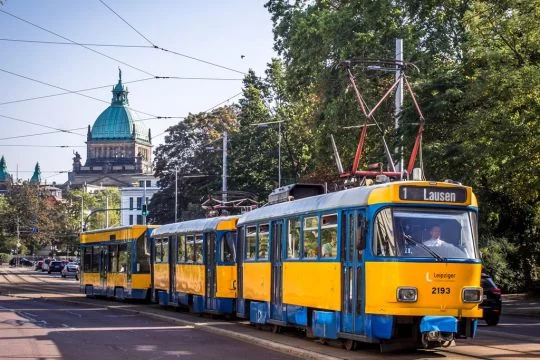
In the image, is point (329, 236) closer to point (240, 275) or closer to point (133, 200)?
point (240, 275)

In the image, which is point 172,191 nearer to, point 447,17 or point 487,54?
point 447,17

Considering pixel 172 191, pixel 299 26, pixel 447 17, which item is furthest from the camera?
pixel 172 191

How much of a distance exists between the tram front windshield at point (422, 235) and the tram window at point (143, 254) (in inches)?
A: 878

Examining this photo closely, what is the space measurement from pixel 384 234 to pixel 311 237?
10.6 feet

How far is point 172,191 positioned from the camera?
8900 cm

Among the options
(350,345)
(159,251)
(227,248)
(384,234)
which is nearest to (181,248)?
(159,251)

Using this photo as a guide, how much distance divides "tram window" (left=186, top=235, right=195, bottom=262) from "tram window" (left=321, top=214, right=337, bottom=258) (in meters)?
11.7

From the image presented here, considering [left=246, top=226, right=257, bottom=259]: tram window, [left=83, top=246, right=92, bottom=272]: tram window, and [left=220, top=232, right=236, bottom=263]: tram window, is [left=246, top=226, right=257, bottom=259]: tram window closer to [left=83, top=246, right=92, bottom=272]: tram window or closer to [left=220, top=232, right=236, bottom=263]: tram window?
[left=220, top=232, right=236, bottom=263]: tram window

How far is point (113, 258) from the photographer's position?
41.8 metres

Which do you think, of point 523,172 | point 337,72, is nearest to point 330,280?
point 523,172

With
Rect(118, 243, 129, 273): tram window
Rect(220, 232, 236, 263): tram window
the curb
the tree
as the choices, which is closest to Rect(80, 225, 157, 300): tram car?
Rect(118, 243, 129, 273): tram window

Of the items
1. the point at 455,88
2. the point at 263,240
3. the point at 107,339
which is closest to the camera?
the point at 107,339

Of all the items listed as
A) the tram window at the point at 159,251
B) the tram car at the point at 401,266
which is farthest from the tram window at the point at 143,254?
the tram car at the point at 401,266

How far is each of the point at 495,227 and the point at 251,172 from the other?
32081mm
